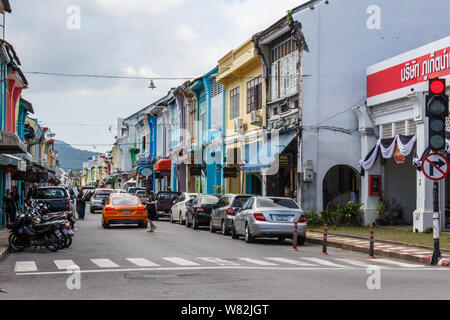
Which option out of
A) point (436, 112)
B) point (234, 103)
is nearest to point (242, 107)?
point (234, 103)

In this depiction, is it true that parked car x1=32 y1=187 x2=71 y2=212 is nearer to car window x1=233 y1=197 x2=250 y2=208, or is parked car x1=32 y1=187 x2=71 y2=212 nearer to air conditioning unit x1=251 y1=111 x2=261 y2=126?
air conditioning unit x1=251 y1=111 x2=261 y2=126

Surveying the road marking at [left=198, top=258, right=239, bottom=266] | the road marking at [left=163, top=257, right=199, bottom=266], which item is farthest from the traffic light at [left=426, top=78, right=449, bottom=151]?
the road marking at [left=163, top=257, right=199, bottom=266]

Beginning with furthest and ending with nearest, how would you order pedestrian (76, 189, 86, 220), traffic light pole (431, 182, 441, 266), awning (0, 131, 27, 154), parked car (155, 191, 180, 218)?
1. pedestrian (76, 189, 86, 220)
2. parked car (155, 191, 180, 218)
3. awning (0, 131, 27, 154)
4. traffic light pole (431, 182, 441, 266)

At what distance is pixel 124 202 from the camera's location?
A: 30.4m

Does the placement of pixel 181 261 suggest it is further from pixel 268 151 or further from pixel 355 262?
pixel 268 151

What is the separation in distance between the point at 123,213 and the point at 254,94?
10504 mm

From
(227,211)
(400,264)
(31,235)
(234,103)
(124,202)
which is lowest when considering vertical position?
(400,264)

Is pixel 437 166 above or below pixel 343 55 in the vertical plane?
below

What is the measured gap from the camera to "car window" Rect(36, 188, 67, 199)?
3300 cm

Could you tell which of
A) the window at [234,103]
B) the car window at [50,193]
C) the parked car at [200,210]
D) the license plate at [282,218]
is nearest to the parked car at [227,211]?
the parked car at [200,210]

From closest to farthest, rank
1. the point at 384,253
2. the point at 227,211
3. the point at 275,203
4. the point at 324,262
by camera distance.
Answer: the point at 324,262 < the point at 384,253 < the point at 275,203 < the point at 227,211

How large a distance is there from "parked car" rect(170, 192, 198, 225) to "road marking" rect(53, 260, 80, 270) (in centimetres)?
1739
